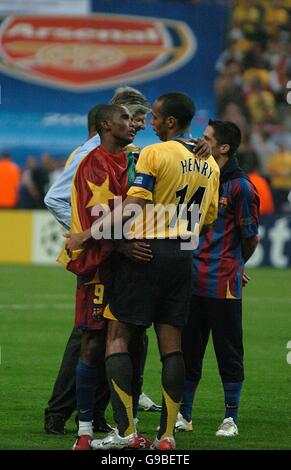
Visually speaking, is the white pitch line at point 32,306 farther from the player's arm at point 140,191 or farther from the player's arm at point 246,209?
the player's arm at point 140,191

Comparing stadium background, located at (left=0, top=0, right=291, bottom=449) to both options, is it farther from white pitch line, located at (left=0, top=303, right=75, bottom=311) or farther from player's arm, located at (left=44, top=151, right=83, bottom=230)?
player's arm, located at (left=44, top=151, right=83, bottom=230)

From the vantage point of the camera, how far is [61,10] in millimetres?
28672

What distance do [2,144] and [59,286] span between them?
33.1ft

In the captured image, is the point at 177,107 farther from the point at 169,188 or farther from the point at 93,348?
the point at 93,348

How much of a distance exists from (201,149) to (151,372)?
401cm

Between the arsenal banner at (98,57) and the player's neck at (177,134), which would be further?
the arsenal banner at (98,57)

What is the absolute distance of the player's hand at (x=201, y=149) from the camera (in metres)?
7.10

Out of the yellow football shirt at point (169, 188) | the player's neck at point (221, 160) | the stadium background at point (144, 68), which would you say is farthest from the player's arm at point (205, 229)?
the stadium background at point (144, 68)

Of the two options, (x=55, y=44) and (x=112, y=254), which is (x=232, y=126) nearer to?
(x=112, y=254)

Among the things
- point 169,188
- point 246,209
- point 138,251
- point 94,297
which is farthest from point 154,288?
point 246,209

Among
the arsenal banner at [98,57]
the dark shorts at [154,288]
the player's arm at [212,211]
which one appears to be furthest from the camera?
the arsenal banner at [98,57]

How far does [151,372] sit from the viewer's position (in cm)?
1069

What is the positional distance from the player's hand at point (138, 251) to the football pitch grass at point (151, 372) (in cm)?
127

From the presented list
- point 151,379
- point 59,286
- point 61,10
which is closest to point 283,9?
point 61,10
